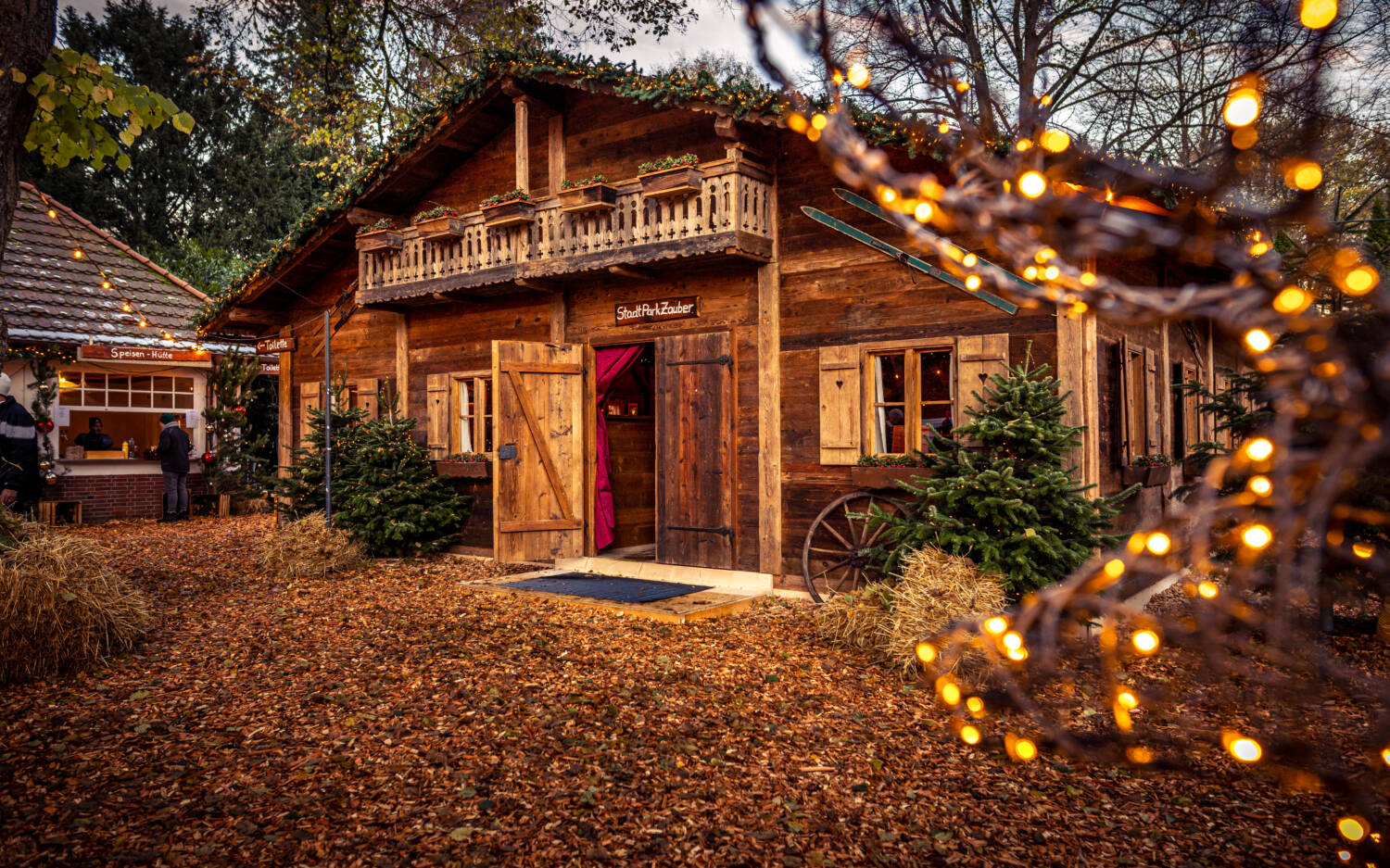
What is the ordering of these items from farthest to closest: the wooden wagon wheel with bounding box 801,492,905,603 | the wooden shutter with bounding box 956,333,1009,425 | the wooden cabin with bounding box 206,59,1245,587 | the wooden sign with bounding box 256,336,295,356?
1. the wooden sign with bounding box 256,336,295,356
2. the wooden cabin with bounding box 206,59,1245,587
3. the wooden wagon wheel with bounding box 801,492,905,603
4. the wooden shutter with bounding box 956,333,1009,425

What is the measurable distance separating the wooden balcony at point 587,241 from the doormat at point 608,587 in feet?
11.3

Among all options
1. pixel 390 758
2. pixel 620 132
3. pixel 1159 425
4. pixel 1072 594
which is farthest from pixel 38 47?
pixel 1159 425

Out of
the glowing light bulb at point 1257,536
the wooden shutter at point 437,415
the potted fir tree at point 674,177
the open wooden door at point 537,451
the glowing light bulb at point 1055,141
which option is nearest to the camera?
the glowing light bulb at point 1257,536

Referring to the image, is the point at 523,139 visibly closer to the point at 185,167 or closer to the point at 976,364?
the point at 976,364

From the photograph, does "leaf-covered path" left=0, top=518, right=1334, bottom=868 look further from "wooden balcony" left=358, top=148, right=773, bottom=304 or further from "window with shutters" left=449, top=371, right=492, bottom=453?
"window with shutters" left=449, top=371, right=492, bottom=453

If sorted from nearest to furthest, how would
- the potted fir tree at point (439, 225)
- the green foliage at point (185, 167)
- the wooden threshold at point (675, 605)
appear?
the wooden threshold at point (675, 605) < the potted fir tree at point (439, 225) < the green foliage at point (185, 167)

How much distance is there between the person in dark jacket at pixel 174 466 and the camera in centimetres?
1627

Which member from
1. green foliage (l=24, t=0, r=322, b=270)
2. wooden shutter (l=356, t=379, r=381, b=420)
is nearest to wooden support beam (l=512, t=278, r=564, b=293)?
wooden shutter (l=356, t=379, r=381, b=420)

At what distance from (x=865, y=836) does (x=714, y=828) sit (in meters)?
0.67

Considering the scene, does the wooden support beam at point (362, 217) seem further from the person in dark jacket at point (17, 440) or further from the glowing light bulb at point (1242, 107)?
the glowing light bulb at point (1242, 107)

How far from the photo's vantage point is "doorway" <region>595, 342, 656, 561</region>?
1113 centimetres

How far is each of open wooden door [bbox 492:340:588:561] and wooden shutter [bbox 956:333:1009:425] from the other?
4649 millimetres

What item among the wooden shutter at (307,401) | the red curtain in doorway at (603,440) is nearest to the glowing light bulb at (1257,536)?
the red curtain in doorway at (603,440)

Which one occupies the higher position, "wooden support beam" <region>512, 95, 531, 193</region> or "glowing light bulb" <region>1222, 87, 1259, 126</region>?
"wooden support beam" <region>512, 95, 531, 193</region>
